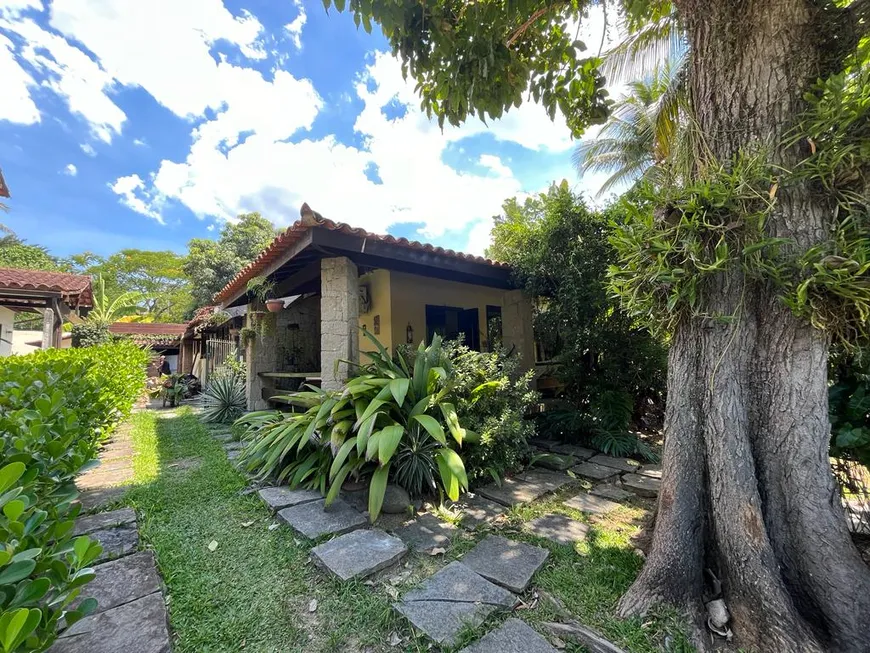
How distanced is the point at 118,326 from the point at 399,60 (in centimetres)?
2307

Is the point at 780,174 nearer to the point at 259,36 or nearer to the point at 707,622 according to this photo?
the point at 707,622

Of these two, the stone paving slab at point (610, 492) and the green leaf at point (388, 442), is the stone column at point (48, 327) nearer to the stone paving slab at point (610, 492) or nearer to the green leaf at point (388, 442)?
the green leaf at point (388, 442)

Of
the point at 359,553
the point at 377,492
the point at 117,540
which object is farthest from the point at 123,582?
the point at 377,492

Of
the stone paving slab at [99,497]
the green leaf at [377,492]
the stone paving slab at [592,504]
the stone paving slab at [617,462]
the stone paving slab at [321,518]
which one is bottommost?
the stone paving slab at [592,504]

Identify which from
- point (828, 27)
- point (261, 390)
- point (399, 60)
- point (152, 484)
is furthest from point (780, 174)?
point (261, 390)

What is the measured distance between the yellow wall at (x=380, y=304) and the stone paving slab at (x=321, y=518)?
11.1ft

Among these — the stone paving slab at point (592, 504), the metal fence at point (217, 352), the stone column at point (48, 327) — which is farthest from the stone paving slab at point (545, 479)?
the stone column at point (48, 327)

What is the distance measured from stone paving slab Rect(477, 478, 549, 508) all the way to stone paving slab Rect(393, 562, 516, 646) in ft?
4.00

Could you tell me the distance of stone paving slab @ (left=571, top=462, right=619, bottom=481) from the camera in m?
4.03

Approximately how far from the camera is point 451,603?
6.37ft

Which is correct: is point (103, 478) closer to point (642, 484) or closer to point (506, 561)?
point (506, 561)

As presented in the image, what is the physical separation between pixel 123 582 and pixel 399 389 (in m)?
2.20

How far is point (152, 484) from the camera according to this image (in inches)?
145

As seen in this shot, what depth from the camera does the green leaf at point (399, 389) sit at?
328cm
